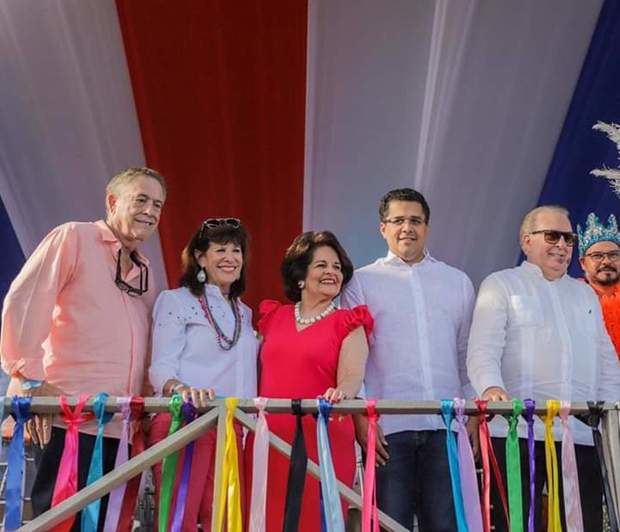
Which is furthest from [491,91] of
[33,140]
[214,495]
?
[214,495]

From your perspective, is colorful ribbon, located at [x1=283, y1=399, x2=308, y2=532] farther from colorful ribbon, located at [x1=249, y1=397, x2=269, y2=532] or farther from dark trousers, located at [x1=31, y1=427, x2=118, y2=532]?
dark trousers, located at [x1=31, y1=427, x2=118, y2=532]


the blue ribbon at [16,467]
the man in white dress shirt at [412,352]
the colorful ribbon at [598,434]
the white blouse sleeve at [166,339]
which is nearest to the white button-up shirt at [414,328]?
the man in white dress shirt at [412,352]

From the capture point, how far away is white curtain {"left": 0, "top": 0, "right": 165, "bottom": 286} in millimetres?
4453

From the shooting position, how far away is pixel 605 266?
11.4ft

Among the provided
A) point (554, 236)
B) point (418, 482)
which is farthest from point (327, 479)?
point (554, 236)

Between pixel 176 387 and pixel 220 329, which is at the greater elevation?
pixel 220 329

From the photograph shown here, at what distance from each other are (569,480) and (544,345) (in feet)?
1.48

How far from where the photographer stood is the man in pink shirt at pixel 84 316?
245cm

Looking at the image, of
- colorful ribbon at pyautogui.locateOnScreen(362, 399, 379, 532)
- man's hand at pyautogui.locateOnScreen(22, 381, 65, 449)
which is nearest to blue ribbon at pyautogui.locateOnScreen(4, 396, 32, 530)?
man's hand at pyautogui.locateOnScreen(22, 381, 65, 449)

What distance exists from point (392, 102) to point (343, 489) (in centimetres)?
282

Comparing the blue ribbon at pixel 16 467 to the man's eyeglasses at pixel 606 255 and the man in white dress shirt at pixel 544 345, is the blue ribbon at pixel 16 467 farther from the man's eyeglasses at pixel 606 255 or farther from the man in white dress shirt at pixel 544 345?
the man's eyeglasses at pixel 606 255

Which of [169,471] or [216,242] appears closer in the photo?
[169,471]

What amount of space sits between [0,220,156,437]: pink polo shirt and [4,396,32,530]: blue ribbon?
0.57ft

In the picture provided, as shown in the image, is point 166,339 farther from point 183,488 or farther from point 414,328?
point 414,328
